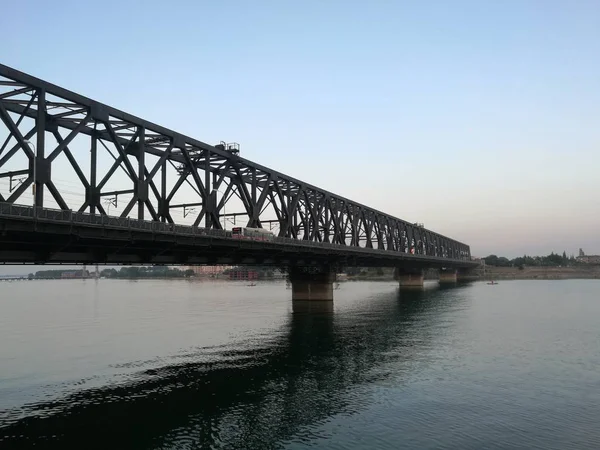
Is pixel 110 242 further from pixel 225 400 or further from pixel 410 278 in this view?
pixel 410 278

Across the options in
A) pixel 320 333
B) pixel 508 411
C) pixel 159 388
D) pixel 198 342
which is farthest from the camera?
pixel 320 333

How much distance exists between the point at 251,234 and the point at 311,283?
3822 centimetres

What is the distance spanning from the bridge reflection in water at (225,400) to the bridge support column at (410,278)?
139 metres

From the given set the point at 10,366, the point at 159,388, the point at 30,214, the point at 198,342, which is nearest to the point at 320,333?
the point at 198,342

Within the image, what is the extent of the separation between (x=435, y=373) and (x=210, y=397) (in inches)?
717

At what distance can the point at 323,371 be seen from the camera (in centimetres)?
4062

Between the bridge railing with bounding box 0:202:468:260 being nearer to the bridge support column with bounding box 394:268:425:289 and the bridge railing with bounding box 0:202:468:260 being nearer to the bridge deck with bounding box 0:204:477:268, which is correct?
the bridge deck with bounding box 0:204:477:268

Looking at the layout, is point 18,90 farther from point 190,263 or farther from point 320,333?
point 320,333

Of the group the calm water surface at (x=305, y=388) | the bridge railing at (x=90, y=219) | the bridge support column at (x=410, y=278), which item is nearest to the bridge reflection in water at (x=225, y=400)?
the calm water surface at (x=305, y=388)

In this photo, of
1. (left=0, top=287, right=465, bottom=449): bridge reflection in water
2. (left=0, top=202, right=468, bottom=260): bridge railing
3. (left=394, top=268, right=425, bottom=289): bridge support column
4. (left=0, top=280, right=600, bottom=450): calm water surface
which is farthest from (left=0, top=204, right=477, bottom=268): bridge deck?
(left=394, top=268, right=425, bottom=289): bridge support column

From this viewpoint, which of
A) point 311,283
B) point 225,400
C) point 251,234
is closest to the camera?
point 225,400

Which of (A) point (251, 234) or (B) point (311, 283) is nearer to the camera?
(A) point (251, 234)

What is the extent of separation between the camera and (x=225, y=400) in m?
32.3

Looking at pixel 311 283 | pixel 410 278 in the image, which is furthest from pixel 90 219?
pixel 410 278
